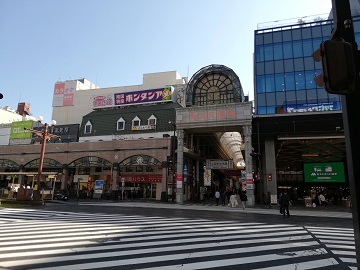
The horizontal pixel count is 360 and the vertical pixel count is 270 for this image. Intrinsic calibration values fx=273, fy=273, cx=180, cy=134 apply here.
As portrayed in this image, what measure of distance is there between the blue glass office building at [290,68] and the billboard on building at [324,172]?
22.0ft

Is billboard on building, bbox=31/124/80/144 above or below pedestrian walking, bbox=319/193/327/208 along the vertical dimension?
above

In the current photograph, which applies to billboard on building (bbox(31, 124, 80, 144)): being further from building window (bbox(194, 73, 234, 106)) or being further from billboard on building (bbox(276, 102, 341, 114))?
billboard on building (bbox(276, 102, 341, 114))

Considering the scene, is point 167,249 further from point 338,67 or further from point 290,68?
point 290,68

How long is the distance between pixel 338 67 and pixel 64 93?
5789 centimetres

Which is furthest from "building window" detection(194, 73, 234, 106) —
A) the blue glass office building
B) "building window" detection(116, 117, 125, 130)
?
"building window" detection(116, 117, 125, 130)

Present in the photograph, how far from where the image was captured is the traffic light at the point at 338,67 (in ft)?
8.84

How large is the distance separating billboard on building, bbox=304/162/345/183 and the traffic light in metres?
32.3

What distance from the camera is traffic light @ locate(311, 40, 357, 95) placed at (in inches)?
106

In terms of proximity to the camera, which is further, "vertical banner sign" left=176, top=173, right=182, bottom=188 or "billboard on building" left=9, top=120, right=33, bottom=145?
"billboard on building" left=9, top=120, right=33, bottom=145

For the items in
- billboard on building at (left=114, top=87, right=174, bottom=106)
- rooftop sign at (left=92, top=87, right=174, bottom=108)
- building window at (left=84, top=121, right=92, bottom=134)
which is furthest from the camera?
building window at (left=84, top=121, right=92, bottom=134)

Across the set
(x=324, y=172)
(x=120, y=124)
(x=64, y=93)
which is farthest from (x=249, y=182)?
(x=64, y=93)

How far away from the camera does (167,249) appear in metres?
8.12

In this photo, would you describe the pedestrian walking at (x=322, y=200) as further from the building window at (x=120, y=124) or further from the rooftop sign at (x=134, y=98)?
the building window at (x=120, y=124)

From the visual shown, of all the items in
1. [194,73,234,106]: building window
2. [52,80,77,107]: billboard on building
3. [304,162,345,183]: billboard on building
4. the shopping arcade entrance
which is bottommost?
[304,162,345,183]: billboard on building
